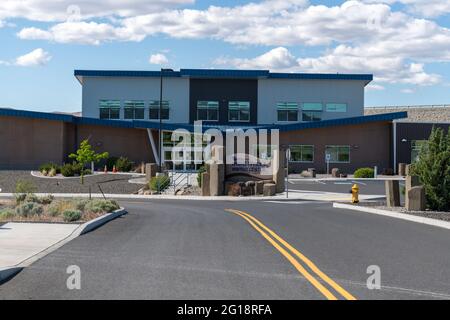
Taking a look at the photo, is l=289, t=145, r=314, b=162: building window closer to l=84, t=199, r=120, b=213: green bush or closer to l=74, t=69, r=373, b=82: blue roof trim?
l=74, t=69, r=373, b=82: blue roof trim

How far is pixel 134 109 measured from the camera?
2763 inches

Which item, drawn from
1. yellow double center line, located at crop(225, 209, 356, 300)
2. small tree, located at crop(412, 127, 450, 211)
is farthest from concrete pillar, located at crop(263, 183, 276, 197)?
yellow double center line, located at crop(225, 209, 356, 300)

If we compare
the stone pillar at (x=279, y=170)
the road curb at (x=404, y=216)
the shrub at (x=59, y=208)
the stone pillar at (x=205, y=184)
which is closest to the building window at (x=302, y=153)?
the stone pillar at (x=279, y=170)

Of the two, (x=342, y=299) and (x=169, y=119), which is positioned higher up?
(x=169, y=119)

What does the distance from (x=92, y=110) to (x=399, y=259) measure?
60460 mm

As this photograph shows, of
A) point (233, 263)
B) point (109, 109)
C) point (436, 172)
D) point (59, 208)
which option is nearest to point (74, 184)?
point (109, 109)

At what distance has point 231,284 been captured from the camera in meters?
9.84

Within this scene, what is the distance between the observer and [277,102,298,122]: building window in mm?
70250

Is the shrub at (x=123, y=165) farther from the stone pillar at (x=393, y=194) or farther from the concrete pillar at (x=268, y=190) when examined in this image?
the stone pillar at (x=393, y=194)

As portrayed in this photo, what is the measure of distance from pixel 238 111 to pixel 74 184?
85.5ft

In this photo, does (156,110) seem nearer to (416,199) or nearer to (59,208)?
(416,199)

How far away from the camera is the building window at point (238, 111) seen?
230 feet

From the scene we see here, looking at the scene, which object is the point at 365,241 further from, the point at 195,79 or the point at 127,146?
the point at 195,79
